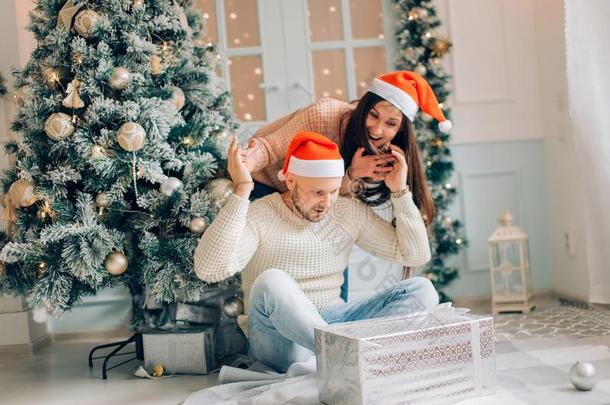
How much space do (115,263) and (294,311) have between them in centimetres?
72

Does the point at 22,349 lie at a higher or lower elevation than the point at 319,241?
lower

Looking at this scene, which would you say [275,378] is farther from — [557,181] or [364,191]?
[557,181]

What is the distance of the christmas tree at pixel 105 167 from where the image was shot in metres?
2.36

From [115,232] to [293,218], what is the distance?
2.00ft

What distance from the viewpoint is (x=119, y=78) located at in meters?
2.39

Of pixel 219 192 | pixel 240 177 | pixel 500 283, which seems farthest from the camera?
pixel 500 283

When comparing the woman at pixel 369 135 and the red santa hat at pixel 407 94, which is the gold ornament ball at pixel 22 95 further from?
the red santa hat at pixel 407 94

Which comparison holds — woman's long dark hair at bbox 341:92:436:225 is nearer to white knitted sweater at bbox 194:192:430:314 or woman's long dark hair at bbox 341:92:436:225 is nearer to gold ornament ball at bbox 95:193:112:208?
white knitted sweater at bbox 194:192:430:314

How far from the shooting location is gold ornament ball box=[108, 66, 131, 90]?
2.39 m

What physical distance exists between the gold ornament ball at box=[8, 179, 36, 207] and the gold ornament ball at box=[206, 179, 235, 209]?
1.86 feet

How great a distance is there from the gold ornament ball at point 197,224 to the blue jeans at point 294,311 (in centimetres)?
39

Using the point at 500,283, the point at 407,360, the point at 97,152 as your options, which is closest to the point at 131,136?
the point at 97,152

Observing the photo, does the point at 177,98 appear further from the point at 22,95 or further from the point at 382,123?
the point at 382,123

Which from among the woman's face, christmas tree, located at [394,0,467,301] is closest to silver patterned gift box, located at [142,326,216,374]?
the woman's face
